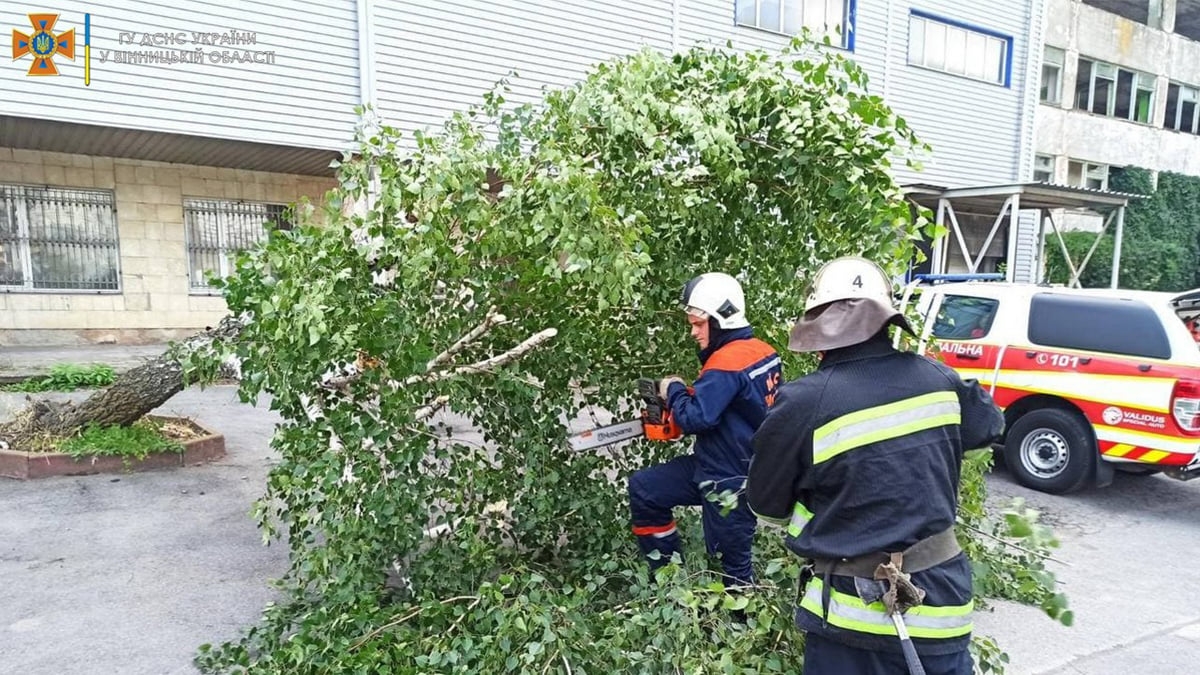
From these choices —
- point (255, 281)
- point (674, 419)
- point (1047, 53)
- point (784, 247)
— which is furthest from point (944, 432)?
point (1047, 53)

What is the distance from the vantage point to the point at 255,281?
3184mm

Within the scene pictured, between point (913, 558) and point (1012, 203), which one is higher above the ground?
point (1012, 203)

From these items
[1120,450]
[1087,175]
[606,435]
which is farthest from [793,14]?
[1087,175]

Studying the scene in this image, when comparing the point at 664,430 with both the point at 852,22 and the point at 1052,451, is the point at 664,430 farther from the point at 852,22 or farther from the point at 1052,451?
the point at 852,22

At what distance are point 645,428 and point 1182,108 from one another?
100 ft

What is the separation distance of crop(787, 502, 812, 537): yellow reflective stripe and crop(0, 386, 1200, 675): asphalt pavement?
2.15m

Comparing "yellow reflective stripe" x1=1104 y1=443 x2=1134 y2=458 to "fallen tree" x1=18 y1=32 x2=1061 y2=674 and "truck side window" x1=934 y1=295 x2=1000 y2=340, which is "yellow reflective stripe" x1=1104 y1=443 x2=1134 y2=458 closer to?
"truck side window" x1=934 y1=295 x2=1000 y2=340

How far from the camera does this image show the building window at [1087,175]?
2245 cm

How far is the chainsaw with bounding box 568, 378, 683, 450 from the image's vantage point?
142 inches

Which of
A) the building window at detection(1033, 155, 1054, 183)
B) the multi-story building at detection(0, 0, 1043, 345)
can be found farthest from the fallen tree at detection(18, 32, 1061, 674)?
the building window at detection(1033, 155, 1054, 183)

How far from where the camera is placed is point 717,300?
138 inches

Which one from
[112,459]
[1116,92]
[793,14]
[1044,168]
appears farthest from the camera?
[1116,92]

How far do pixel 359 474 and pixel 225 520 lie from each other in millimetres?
2651

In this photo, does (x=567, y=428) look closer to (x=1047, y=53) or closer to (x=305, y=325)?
(x=305, y=325)
